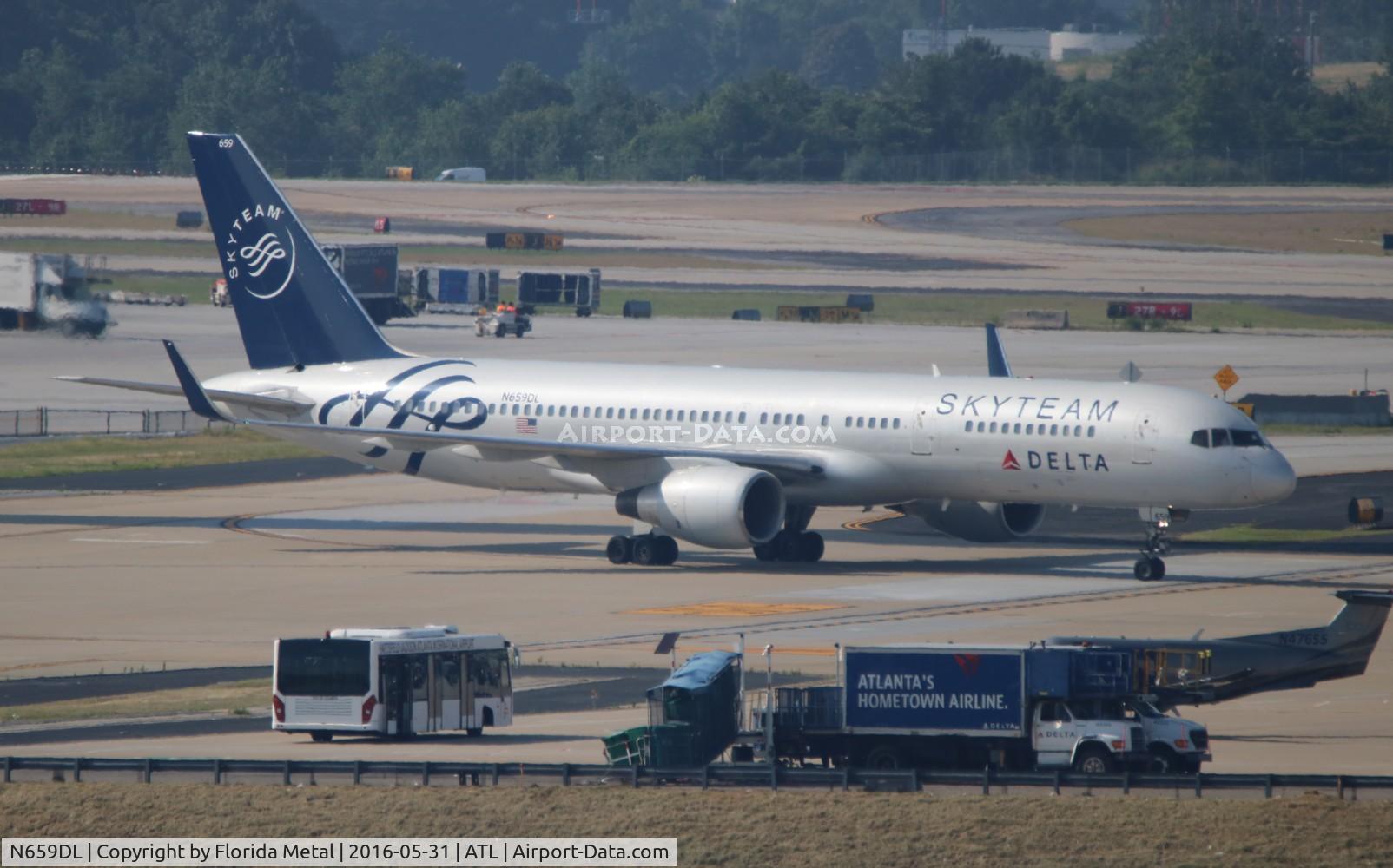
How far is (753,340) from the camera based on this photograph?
118 m

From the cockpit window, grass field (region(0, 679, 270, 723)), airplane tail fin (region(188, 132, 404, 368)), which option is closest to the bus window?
grass field (region(0, 679, 270, 723))

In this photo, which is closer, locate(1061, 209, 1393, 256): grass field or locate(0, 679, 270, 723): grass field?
locate(0, 679, 270, 723): grass field

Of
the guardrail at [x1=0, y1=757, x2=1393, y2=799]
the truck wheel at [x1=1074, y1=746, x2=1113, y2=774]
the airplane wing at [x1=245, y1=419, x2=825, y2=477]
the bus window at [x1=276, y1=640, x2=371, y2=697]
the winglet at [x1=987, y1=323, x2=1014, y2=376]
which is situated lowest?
the guardrail at [x1=0, y1=757, x2=1393, y2=799]

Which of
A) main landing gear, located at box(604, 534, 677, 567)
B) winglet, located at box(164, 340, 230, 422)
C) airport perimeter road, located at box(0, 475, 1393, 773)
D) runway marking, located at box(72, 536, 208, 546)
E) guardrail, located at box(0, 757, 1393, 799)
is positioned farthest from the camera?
runway marking, located at box(72, 536, 208, 546)

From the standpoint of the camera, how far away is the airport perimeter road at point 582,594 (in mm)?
42438

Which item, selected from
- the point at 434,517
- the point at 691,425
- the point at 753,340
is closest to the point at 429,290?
the point at 753,340

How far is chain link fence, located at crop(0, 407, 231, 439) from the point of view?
3351 inches

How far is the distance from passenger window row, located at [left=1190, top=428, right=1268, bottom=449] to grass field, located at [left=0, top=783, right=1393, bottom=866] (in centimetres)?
2324

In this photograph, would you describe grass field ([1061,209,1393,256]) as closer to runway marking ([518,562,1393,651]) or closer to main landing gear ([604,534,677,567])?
runway marking ([518,562,1393,651])

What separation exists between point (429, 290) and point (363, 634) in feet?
344

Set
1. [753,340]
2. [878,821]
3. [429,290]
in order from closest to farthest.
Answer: [878,821] → [753,340] → [429,290]

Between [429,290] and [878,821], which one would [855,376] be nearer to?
[878,821]

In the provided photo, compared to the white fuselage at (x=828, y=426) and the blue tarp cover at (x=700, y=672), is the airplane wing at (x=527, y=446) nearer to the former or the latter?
the white fuselage at (x=828, y=426)

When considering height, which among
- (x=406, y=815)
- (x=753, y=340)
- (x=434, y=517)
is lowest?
(x=406, y=815)
